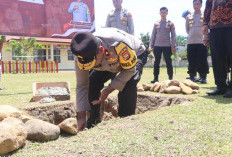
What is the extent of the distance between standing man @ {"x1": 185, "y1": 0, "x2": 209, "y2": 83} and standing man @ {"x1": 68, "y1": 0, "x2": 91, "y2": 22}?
76.4ft

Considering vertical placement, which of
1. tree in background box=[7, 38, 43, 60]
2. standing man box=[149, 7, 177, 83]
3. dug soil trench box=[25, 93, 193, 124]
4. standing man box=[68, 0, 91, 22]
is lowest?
dug soil trench box=[25, 93, 193, 124]

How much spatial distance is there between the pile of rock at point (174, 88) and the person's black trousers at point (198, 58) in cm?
172

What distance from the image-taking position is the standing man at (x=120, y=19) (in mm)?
5727

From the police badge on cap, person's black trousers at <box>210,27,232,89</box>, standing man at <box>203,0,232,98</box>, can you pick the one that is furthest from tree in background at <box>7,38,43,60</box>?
the police badge on cap

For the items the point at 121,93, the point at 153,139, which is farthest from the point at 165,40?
the point at 153,139

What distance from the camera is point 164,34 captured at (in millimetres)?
6684

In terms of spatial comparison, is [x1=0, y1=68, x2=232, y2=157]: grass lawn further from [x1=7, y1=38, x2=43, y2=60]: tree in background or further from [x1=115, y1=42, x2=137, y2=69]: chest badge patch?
[x1=7, y1=38, x2=43, y2=60]: tree in background

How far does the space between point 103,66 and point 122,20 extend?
3.14m

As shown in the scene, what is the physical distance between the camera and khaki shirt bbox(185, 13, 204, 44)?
6.55 meters

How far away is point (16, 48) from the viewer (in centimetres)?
2005

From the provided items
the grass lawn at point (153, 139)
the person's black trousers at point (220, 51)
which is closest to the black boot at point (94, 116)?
the grass lawn at point (153, 139)

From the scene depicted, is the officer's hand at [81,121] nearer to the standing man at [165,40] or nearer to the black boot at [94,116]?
the black boot at [94,116]

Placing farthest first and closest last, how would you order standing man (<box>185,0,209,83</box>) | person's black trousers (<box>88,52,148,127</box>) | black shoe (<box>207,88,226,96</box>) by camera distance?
1. standing man (<box>185,0,209,83</box>)
2. black shoe (<box>207,88,226,96</box>)
3. person's black trousers (<box>88,52,148,127</box>)

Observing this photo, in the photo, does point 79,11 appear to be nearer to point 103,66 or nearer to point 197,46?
point 197,46
